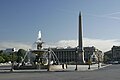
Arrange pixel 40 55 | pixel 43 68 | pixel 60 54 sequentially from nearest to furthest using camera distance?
pixel 43 68 < pixel 40 55 < pixel 60 54

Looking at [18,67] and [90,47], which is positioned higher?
[90,47]

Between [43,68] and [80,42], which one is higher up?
[80,42]

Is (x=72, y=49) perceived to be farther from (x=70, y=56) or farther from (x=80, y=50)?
(x=80, y=50)

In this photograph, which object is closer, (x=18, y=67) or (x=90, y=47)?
(x=18, y=67)

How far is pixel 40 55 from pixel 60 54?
12867cm

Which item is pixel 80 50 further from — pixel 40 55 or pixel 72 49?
pixel 72 49

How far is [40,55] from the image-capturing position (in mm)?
57281

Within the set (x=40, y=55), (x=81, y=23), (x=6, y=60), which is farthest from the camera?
(x=6, y=60)

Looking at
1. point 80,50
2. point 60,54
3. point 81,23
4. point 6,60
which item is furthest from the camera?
point 60,54

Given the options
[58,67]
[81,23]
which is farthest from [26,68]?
[81,23]

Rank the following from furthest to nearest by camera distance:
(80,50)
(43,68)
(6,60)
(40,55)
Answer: (6,60) → (80,50) → (40,55) → (43,68)

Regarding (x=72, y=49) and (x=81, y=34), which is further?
(x=72, y=49)

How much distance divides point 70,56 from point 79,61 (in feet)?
318

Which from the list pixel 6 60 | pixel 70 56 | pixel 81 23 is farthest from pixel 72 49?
pixel 81 23
